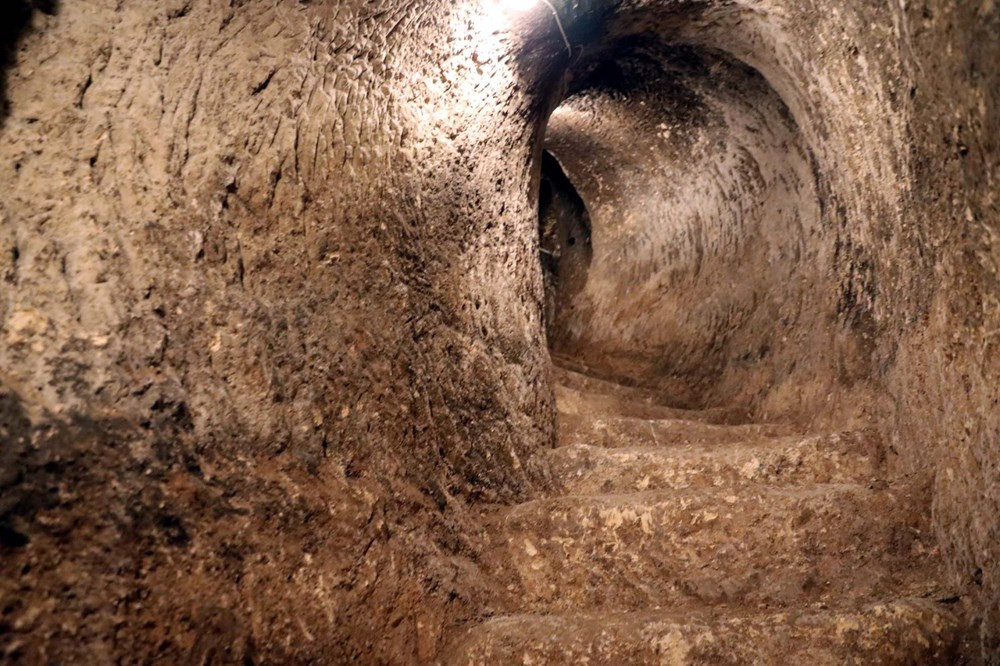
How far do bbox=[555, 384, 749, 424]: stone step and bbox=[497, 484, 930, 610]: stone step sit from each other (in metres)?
1.00

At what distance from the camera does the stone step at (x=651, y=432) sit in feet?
8.48

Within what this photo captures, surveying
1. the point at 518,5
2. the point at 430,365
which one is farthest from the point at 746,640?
the point at 518,5

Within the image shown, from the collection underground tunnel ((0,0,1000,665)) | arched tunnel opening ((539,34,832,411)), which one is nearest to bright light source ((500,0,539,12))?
underground tunnel ((0,0,1000,665))

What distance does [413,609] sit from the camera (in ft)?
5.33

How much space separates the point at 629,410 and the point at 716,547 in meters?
1.38

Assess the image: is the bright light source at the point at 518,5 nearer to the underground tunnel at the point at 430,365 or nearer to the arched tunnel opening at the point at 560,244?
the underground tunnel at the point at 430,365

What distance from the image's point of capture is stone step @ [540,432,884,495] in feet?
7.09

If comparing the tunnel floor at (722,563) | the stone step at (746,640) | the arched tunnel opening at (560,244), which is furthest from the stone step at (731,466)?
the arched tunnel opening at (560,244)

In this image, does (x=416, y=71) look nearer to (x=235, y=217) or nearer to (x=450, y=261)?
(x=450, y=261)

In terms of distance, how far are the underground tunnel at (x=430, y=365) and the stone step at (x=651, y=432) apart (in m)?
0.02

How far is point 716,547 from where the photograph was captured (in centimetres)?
186

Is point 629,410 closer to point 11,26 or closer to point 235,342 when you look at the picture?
point 235,342

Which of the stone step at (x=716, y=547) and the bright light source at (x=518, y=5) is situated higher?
the bright light source at (x=518, y=5)

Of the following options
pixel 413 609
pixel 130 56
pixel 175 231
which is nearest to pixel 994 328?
pixel 413 609
